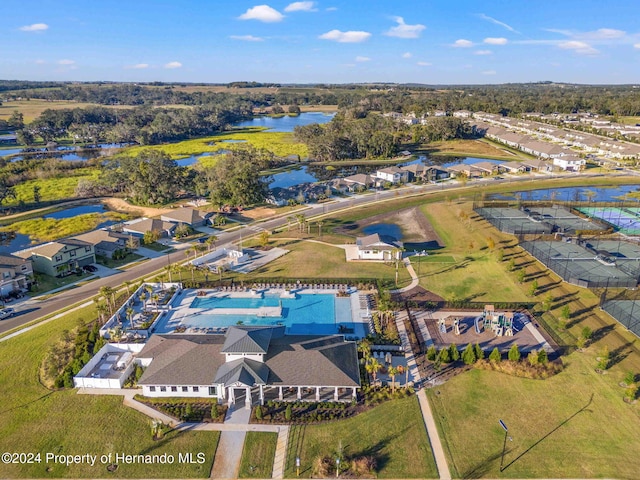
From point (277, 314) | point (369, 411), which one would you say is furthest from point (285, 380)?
point (277, 314)

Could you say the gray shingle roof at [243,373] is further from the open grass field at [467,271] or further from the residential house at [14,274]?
the residential house at [14,274]

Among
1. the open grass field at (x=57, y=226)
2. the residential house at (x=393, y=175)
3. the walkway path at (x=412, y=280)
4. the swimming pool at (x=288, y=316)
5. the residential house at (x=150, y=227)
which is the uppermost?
the residential house at (x=393, y=175)

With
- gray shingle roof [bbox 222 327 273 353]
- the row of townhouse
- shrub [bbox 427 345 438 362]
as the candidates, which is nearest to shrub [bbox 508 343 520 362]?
shrub [bbox 427 345 438 362]

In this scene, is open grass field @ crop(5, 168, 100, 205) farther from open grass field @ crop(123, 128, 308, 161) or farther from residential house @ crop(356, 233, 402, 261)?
residential house @ crop(356, 233, 402, 261)

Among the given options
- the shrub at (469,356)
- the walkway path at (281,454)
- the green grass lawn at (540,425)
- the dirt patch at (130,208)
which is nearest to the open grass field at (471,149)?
the dirt patch at (130,208)

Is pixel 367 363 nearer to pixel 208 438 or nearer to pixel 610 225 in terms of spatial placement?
pixel 208 438

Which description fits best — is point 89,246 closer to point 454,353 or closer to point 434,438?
point 454,353
